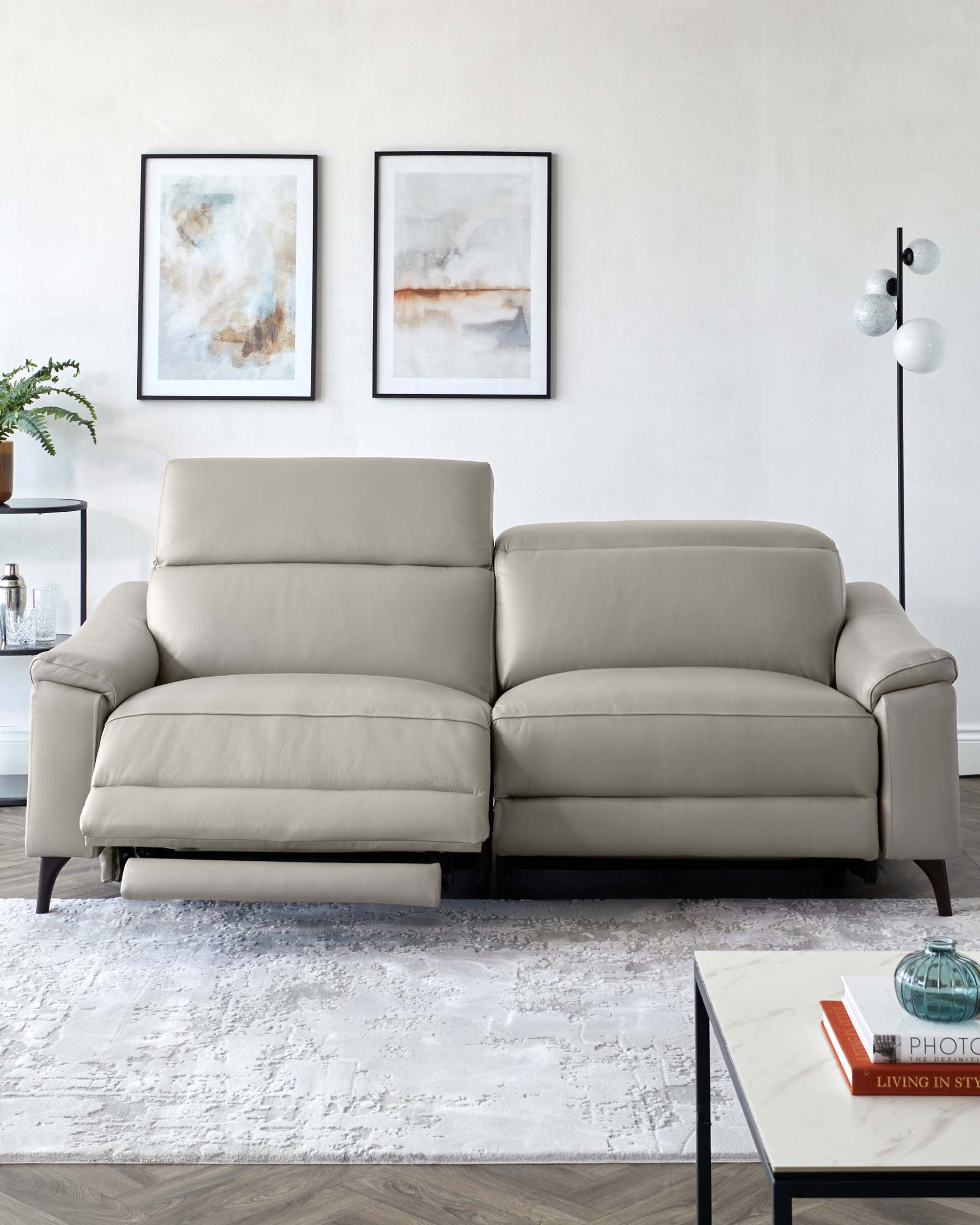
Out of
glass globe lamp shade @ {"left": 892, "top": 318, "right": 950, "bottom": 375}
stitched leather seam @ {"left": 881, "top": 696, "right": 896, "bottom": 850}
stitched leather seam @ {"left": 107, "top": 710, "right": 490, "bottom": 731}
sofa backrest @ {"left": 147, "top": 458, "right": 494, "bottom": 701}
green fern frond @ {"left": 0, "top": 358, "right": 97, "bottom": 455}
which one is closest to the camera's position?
stitched leather seam @ {"left": 107, "top": 710, "right": 490, "bottom": 731}

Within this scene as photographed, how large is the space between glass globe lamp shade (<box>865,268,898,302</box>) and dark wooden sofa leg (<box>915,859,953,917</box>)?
178cm

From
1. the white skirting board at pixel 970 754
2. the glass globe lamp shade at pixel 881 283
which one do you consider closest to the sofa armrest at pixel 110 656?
the glass globe lamp shade at pixel 881 283

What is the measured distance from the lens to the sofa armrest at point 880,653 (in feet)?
7.97

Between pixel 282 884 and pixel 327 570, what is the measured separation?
0.96 m

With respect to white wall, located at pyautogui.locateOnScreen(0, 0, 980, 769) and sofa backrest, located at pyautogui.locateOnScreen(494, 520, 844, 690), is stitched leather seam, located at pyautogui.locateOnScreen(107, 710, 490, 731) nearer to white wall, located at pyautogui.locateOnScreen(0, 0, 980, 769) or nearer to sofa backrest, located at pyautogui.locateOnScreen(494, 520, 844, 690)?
sofa backrest, located at pyautogui.locateOnScreen(494, 520, 844, 690)

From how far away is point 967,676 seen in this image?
3803 millimetres

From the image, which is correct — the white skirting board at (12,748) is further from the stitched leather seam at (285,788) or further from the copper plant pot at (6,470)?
the stitched leather seam at (285,788)

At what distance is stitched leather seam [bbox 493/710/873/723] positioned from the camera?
243 centimetres

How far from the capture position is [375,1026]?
6.09 ft

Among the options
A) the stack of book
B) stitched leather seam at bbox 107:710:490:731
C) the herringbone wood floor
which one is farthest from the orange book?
stitched leather seam at bbox 107:710:490:731

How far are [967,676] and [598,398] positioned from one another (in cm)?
156

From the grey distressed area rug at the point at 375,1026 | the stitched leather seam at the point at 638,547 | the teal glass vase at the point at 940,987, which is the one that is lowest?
the grey distressed area rug at the point at 375,1026

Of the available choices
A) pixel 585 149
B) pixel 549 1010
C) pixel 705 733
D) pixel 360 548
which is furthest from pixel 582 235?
pixel 549 1010

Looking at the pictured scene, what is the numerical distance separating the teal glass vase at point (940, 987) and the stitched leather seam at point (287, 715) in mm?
1375
